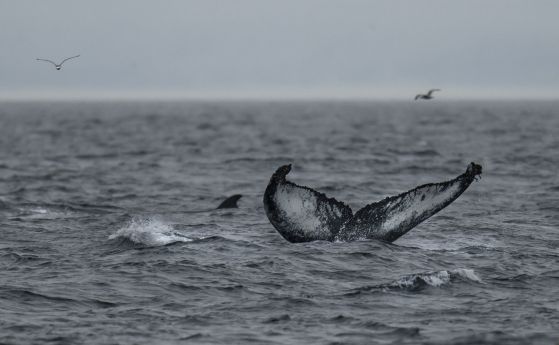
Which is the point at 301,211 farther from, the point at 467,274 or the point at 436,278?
the point at 467,274

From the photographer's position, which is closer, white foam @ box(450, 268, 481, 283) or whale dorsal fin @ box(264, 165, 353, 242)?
whale dorsal fin @ box(264, 165, 353, 242)

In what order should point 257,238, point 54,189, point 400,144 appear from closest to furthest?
1. point 257,238
2. point 54,189
3. point 400,144

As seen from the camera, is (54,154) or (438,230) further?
→ (54,154)

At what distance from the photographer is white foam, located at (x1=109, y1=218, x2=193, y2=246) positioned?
1916 cm

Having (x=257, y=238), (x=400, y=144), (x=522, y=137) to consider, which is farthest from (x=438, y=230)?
(x=522, y=137)

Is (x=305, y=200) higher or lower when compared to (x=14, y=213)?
higher

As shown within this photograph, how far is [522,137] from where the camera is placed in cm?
6275

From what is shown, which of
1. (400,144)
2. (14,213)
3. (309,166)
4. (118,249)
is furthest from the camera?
(400,144)

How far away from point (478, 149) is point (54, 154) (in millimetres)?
20402

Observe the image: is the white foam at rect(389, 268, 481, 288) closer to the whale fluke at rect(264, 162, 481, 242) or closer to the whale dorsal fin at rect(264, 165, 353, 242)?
the whale fluke at rect(264, 162, 481, 242)

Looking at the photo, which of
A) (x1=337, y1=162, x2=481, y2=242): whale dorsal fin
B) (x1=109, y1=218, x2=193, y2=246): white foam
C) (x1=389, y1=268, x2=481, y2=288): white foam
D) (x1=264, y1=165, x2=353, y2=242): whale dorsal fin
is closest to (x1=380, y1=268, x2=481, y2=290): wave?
(x1=389, y1=268, x2=481, y2=288): white foam

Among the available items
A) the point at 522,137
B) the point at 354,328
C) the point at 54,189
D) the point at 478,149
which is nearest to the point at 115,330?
the point at 354,328

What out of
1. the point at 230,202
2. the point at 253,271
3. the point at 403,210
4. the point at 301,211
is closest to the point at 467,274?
the point at 403,210

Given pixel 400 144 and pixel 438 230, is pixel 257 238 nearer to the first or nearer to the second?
pixel 438 230
